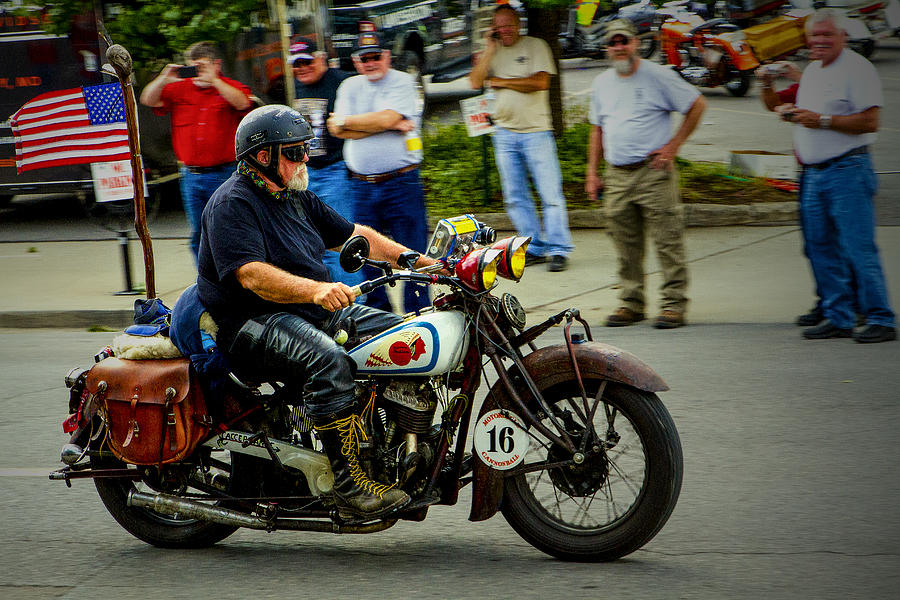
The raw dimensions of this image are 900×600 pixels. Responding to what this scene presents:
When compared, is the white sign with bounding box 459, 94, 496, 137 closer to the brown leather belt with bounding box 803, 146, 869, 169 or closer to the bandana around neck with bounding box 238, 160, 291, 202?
the brown leather belt with bounding box 803, 146, 869, 169

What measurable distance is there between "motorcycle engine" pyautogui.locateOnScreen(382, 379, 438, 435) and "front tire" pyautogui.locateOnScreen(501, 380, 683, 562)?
40 centimetres

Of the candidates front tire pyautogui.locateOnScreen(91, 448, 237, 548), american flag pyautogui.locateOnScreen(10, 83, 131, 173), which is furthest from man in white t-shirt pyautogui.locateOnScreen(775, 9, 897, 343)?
american flag pyautogui.locateOnScreen(10, 83, 131, 173)

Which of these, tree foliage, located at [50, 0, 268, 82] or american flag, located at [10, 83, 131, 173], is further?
tree foliage, located at [50, 0, 268, 82]

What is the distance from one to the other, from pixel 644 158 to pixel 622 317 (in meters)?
1.16

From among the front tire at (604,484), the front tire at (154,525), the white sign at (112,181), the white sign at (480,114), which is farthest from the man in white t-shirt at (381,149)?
the front tire at (604,484)

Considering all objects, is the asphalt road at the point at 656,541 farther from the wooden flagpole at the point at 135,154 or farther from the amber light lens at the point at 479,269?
the wooden flagpole at the point at 135,154

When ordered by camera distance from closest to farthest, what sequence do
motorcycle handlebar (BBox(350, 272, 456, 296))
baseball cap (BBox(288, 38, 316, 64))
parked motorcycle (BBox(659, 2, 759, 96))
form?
motorcycle handlebar (BBox(350, 272, 456, 296)) → baseball cap (BBox(288, 38, 316, 64)) → parked motorcycle (BBox(659, 2, 759, 96))

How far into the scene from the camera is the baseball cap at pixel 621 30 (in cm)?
775

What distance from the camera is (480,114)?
9812mm

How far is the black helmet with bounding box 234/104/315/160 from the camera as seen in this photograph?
407 cm

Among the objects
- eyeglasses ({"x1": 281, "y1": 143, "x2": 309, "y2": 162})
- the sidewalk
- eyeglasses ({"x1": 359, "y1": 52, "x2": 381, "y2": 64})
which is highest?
eyeglasses ({"x1": 359, "y1": 52, "x2": 381, "y2": 64})

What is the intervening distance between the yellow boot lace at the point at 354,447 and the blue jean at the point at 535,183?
5.61 meters

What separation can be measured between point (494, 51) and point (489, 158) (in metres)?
3.10

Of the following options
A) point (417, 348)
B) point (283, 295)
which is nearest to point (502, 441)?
point (417, 348)
